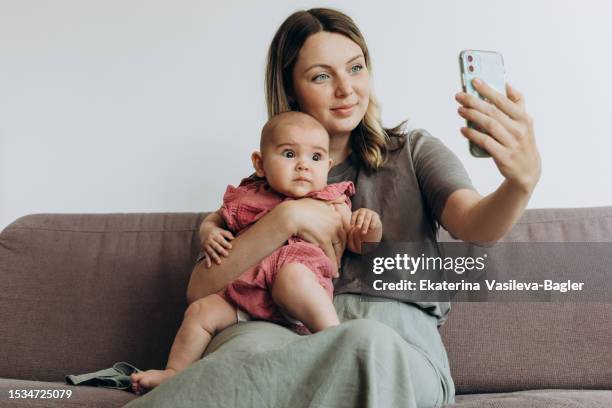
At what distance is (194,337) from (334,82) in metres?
0.65

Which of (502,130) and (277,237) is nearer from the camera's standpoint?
(502,130)

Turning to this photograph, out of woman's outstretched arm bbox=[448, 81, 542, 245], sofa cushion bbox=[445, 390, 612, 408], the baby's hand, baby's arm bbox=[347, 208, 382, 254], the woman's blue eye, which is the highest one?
the woman's blue eye

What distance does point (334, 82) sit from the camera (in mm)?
1726

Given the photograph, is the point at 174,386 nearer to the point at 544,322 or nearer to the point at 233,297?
the point at 233,297

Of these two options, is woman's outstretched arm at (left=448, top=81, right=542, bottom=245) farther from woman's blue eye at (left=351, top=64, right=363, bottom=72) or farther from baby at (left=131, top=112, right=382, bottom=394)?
woman's blue eye at (left=351, top=64, right=363, bottom=72)

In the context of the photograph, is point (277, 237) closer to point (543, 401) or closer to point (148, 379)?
point (148, 379)

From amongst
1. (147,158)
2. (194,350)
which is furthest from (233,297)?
(147,158)

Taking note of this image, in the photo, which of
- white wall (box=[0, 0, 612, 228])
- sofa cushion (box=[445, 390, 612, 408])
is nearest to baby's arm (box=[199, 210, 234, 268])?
sofa cushion (box=[445, 390, 612, 408])

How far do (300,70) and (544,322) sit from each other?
0.87 metres

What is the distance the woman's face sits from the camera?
1.71m

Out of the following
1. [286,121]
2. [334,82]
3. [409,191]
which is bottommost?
[409,191]

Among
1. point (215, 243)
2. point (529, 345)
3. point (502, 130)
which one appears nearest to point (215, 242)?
point (215, 243)

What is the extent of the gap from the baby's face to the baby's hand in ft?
0.52

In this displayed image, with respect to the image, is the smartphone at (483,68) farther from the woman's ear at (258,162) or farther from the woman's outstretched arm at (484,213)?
the woman's ear at (258,162)
